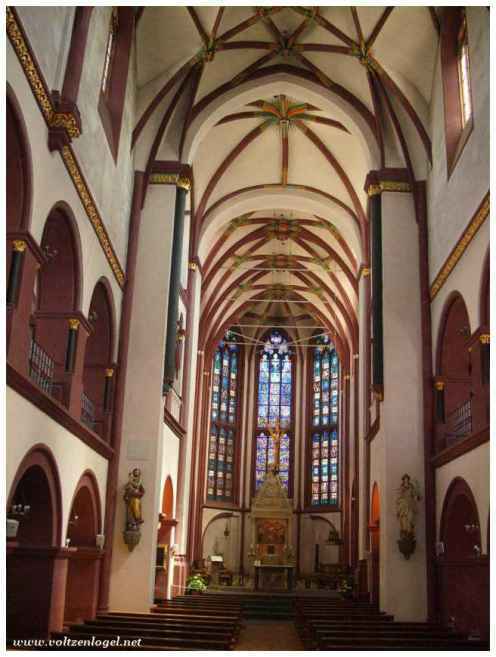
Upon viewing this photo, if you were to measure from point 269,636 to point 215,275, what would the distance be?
16802 mm

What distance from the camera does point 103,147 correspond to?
58.2 feet

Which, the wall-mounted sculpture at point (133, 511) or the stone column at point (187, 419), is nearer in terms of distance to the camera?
the wall-mounted sculpture at point (133, 511)

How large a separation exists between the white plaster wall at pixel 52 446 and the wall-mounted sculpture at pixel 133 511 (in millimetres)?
659

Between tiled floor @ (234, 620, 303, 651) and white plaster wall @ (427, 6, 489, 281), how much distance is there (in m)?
9.97

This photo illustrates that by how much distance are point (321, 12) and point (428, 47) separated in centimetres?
297

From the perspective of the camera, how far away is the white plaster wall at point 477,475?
14375 millimetres

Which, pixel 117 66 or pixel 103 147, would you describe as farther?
pixel 117 66

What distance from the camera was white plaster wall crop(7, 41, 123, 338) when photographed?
39.1 ft

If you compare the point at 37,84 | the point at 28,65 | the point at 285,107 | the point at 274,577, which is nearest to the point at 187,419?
the point at 285,107

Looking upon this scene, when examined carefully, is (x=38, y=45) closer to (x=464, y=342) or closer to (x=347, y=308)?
(x=464, y=342)

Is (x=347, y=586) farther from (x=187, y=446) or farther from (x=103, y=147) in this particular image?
(x=103, y=147)

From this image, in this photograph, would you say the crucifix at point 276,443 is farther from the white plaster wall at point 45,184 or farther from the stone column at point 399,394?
the white plaster wall at point 45,184

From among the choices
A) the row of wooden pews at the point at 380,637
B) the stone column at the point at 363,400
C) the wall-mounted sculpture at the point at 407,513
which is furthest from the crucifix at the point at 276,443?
the row of wooden pews at the point at 380,637

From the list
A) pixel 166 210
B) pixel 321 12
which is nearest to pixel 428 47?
pixel 321 12
